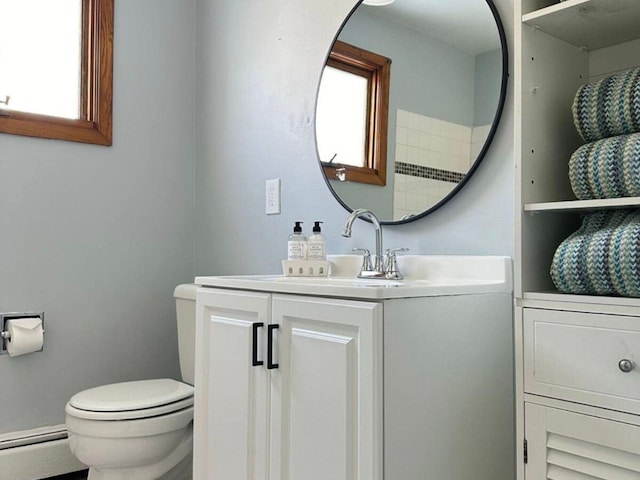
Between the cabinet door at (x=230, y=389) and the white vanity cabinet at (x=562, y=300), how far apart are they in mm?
585

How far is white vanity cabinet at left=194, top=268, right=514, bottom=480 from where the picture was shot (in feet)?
3.67

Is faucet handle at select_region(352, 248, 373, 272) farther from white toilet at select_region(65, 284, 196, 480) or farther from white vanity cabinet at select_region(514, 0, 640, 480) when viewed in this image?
white toilet at select_region(65, 284, 196, 480)

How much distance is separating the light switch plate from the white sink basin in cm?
48

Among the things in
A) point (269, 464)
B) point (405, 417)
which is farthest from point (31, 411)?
point (405, 417)

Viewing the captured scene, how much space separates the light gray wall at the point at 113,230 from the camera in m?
2.22

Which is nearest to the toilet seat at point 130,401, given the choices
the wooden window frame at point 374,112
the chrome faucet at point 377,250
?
the chrome faucet at point 377,250

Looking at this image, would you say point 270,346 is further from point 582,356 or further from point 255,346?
point 582,356

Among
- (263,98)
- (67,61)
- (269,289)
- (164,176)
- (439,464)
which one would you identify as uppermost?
(67,61)

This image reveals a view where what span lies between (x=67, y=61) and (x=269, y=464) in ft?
6.21

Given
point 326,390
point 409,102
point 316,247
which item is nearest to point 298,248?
point 316,247

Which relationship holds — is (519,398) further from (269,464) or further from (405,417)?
(269,464)

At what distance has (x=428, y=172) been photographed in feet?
5.36

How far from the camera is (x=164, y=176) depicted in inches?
102

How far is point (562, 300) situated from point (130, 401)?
4.51ft
